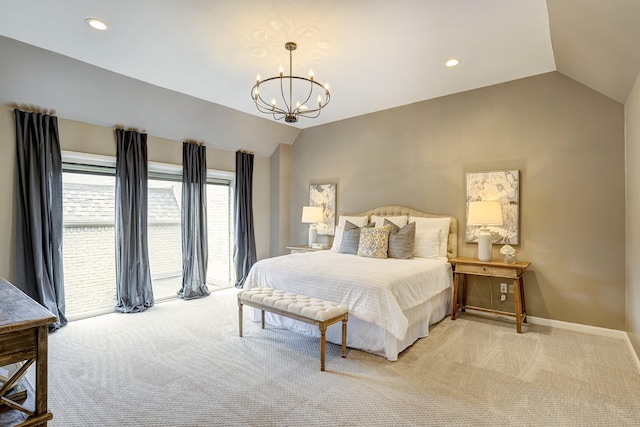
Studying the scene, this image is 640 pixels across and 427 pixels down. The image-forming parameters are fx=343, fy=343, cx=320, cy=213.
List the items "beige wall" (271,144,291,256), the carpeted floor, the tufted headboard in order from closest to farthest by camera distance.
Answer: the carpeted floor → the tufted headboard → "beige wall" (271,144,291,256)

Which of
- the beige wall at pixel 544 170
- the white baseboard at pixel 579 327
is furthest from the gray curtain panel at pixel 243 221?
the white baseboard at pixel 579 327

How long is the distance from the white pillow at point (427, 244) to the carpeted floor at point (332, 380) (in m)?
0.88

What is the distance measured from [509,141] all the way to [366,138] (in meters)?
2.01

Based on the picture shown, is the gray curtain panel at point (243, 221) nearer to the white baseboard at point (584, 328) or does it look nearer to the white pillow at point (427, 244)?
the white pillow at point (427, 244)

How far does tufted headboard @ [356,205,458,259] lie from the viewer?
4.38 metres

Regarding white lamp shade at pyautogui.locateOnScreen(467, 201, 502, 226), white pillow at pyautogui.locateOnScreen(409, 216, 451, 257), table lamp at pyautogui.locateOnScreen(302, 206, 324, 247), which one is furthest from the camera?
table lamp at pyautogui.locateOnScreen(302, 206, 324, 247)

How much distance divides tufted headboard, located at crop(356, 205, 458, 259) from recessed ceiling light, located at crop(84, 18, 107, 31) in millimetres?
3756

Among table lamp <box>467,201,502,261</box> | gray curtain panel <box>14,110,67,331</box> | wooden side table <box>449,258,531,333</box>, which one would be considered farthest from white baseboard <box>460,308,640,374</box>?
gray curtain panel <box>14,110,67,331</box>

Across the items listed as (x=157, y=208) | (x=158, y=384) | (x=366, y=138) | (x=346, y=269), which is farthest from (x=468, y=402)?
(x=157, y=208)

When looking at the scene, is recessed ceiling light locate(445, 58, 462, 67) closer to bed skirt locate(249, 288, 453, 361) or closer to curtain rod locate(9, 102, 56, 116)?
bed skirt locate(249, 288, 453, 361)

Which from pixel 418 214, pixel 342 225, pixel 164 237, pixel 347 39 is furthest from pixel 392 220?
pixel 164 237

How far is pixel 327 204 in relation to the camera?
227 inches

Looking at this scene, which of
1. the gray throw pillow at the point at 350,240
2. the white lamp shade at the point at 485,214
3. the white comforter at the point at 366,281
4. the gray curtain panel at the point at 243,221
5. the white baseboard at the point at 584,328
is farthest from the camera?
the gray curtain panel at the point at 243,221

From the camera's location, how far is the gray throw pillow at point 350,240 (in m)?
4.53
